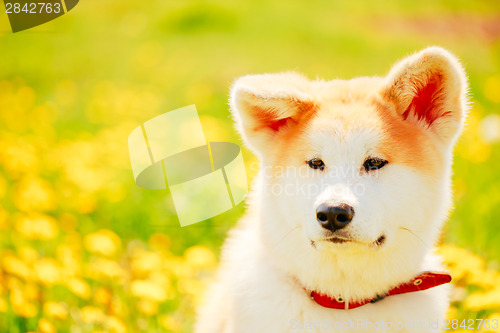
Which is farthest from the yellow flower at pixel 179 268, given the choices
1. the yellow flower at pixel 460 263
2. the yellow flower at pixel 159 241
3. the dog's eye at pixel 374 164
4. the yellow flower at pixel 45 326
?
the yellow flower at pixel 460 263

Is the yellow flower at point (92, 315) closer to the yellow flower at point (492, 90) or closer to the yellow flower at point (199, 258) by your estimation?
the yellow flower at point (199, 258)

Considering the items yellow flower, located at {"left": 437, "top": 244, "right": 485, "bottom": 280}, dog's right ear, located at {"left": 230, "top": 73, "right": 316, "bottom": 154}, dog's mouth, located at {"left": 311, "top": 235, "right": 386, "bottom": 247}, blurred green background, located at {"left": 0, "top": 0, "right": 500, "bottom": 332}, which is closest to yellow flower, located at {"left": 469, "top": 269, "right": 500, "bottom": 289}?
yellow flower, located at {"left": 437, "top": 244, "right": 485, "bottom": 280}

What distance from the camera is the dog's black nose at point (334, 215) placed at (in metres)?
2.30

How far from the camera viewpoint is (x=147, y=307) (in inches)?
126

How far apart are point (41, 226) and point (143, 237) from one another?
107cm

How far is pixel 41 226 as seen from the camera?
353cm

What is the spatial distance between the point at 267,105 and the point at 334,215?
72 cm

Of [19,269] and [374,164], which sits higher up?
[374,164]

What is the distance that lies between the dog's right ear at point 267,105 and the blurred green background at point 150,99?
4.08ft

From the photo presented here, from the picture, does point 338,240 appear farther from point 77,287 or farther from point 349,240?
point 77,287

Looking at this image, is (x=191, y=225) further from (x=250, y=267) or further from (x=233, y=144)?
(x=250, y=267)

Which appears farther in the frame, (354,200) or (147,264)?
(147,264)

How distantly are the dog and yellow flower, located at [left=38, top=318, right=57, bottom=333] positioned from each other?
2.87 feet

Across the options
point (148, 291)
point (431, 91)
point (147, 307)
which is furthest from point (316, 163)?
point (147, 307)
